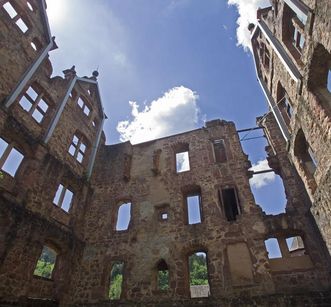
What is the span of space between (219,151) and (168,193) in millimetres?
3771

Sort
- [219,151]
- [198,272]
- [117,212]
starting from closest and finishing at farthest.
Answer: [117,212] → [219,151] → [198,272]

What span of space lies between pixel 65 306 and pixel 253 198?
29.4ft

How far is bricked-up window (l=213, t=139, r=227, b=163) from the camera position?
13227 millimetres

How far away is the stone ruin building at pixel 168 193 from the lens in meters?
7.84

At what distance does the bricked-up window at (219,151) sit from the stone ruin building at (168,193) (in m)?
0.07

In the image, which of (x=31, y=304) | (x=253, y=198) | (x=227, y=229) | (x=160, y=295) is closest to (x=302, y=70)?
(x=253, y=198)

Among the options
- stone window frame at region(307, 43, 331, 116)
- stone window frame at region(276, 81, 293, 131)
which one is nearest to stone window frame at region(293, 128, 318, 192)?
stone window frame at region(276, 81, 293, 131)

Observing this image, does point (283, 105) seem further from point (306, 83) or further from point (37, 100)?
point (37, 100)

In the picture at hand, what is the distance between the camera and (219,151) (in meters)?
13.6

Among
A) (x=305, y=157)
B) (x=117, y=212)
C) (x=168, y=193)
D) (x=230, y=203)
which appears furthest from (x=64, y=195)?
(x=305, y=157)

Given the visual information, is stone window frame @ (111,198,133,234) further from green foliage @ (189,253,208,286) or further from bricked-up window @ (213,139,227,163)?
green foliage @ (189,253,208,286)

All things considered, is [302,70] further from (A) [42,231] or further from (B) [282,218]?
(A) [42,231]

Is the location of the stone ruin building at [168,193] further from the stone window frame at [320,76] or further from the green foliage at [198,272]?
the green foliage at [198,272]

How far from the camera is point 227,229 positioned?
401 inches
